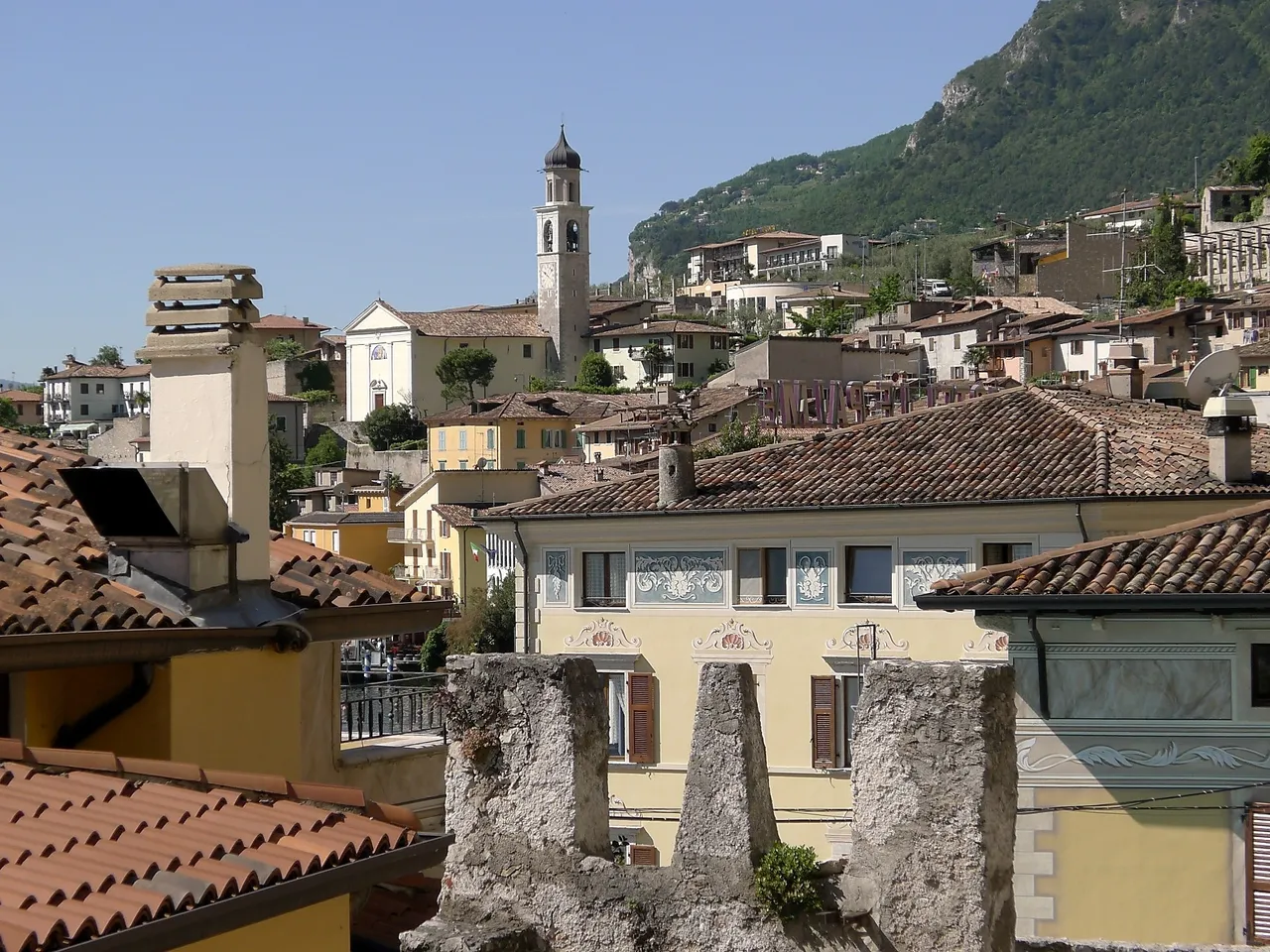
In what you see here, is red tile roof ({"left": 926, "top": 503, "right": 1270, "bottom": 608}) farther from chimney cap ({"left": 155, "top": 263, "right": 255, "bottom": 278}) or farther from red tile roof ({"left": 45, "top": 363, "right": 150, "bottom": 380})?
red tile roof ({"left": 45, "top": 363, "right": 150, "bottom": 380})

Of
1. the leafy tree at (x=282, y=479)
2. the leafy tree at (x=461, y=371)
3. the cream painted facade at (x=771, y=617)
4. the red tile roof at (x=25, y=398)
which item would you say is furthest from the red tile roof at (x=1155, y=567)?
the red tile roof at (x=25, y=398)

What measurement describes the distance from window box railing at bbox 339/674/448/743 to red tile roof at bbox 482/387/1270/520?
11778 millimetres

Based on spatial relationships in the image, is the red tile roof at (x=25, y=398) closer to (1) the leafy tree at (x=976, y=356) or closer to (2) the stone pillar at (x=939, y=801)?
(1) the leafy tree at (x=976, y=356)

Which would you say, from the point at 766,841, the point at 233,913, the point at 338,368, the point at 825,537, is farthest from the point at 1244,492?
the point at 338,368

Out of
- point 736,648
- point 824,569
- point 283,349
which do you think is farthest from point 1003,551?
point 283,349

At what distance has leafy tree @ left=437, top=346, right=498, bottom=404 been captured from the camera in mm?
119375

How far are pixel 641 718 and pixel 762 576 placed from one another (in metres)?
2.53

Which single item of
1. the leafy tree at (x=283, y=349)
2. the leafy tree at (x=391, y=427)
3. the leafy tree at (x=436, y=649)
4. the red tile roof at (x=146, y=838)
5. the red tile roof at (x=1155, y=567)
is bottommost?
the leafy tree at (x=436, y=649)

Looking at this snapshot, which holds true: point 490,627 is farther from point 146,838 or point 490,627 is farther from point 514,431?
point 146,838

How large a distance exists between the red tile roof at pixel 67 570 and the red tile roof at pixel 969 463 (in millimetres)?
12828

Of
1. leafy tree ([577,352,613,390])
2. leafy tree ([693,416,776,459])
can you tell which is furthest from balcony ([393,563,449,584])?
leafy tree ([577,352,613,390])

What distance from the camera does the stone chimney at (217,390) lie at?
8.55 m

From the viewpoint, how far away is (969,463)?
23625 mm

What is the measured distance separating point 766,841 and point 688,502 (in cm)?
1681
